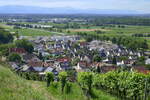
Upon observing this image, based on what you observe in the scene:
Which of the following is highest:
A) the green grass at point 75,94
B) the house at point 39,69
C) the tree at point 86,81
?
the tree at point 86,81

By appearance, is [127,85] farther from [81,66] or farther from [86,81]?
[81,66]

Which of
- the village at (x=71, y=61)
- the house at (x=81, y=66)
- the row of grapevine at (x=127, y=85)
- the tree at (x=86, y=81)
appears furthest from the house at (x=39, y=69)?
the tree at (x=86, y=81)

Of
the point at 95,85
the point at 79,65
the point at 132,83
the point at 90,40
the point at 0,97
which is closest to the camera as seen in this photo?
the point at 0,97

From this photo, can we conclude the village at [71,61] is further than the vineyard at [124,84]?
Yes

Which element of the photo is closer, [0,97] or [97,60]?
[0,97]

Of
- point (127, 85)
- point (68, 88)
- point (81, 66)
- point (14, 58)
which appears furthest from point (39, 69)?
point (127, 85)

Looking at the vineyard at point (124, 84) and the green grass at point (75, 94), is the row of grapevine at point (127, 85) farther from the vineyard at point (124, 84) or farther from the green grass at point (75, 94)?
the green grass at point (75, 94)

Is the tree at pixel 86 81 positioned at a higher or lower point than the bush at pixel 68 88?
higher

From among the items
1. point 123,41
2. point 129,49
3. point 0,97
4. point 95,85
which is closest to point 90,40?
point 123,41

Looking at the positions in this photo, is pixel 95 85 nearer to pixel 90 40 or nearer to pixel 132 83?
pixel 132 83

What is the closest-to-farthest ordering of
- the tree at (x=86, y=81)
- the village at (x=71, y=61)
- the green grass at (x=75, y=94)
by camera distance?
the green grass at (x=75, y=94)
the tree at (x=86, y=81)
the village at (x=71, y=61)

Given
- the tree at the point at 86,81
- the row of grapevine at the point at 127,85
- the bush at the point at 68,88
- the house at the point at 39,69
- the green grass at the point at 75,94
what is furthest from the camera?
the house at the point at 39,69
